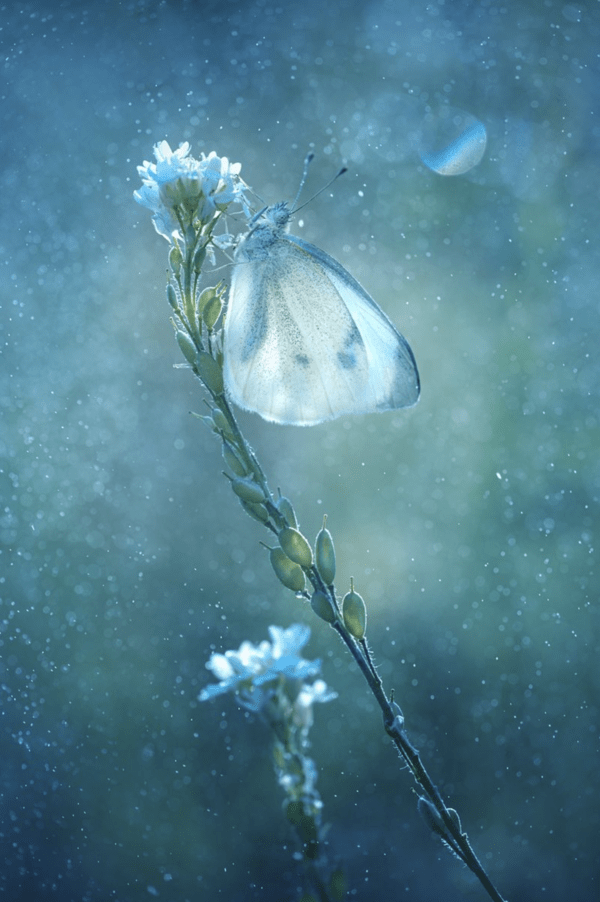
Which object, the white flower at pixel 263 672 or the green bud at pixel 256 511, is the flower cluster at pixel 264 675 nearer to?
the white flower at pixel 263 672

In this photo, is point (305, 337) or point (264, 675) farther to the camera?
point (305, 337)

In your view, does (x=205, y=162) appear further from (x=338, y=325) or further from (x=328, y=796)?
(x=328, y=796)

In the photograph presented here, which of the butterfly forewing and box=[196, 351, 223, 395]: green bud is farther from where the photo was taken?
the butterfly forewing

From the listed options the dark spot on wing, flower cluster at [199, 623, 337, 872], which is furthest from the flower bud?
the dark spot on wing

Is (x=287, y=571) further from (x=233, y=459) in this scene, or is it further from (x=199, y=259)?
(x=199, y=259)

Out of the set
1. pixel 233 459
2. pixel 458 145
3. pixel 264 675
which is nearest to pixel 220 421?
pixel 233 459

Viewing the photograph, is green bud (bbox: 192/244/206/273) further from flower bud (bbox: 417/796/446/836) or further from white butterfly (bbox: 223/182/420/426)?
flower bud (bbox: 417/796/446/836)

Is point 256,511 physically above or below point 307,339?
below
